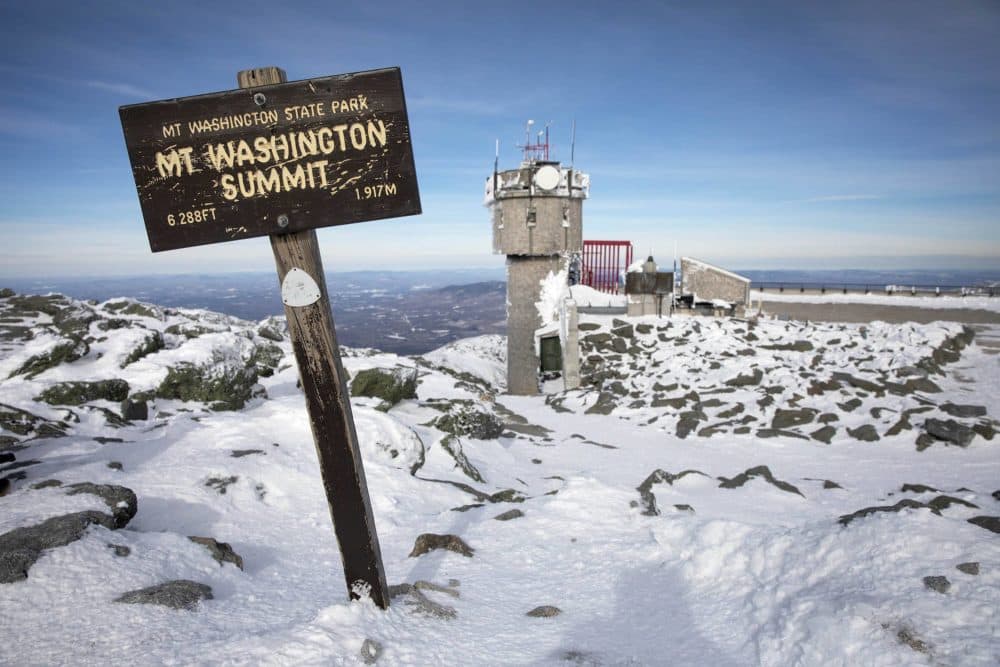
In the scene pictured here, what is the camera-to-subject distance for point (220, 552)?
177 inches

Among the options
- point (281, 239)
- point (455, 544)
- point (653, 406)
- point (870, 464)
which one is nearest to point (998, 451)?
point (870, 464)

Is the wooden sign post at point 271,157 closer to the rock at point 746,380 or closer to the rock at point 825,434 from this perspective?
the rock at point 825,434

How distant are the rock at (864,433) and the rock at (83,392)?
15288mm

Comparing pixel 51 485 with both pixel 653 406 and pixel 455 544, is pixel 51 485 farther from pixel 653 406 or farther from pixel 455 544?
pixel 653 406

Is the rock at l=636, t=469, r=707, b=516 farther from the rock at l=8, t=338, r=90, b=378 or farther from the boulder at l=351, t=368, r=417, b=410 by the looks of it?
the rock at l=8, t=338, r=90, b=378

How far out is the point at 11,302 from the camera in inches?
814

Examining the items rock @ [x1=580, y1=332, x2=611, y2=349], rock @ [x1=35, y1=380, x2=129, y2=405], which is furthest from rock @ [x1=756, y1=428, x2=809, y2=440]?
rock @ [x1=35, y1=380, x2=129, y2=405]

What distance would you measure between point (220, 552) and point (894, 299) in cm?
3659

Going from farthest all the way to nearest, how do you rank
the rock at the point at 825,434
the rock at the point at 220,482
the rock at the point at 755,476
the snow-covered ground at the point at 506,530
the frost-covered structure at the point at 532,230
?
the frost-covered structure at the point at 532,230 < the rock at the point at 825,434 < the rock at the point at 755,476 < the rock at the point at 220,482 < the snow-covered ground at the point at 506,530

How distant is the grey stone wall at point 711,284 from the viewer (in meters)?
25.2

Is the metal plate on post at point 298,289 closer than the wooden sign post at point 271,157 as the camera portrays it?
No

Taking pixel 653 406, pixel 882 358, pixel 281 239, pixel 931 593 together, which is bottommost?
pixel 653 406

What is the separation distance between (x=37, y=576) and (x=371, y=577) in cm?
217

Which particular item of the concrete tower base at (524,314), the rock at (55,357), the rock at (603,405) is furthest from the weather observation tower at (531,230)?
the rock at (55,357)
